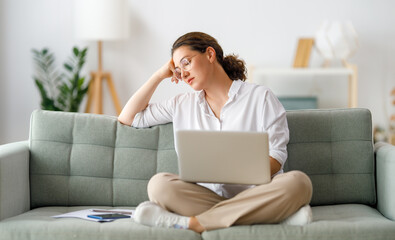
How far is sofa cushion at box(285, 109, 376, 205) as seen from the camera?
2.65 meters

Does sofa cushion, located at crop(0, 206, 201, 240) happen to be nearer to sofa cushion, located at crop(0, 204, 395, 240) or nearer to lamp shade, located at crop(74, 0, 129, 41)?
sofa cushion, located at crop(0, 204, 395, 240)

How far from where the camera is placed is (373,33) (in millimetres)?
5039

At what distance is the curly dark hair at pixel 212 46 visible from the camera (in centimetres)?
260

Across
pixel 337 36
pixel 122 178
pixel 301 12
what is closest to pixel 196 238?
pixel 122 178

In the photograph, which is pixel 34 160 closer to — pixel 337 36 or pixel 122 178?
pixel 122 178

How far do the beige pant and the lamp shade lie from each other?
8.58 ft

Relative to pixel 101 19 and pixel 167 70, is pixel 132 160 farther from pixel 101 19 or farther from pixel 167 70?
pixel 101 19

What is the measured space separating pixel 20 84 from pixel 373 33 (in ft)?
9.87

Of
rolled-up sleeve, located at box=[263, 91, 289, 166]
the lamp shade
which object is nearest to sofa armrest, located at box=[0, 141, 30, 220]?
rolled-up sleeve, located at box=[263, 91, 289, 166]

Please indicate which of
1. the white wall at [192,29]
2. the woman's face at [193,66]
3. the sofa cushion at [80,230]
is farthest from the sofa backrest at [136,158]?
the white wall at [192,29]

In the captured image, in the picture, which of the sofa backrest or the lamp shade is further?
the lamp shade

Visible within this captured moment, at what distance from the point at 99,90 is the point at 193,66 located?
7.99 ft

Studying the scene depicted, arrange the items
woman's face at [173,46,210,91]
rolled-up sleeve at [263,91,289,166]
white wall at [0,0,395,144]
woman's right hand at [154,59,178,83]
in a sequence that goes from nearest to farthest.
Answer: rolled-up sleeve at [263,91,289,166] → woman's face at [173,46,210,91] → woman's right hand at [154,59,178,83] → white wall at [0,0,395,144]

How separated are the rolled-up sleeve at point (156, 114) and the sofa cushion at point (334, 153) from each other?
53 centimetres
